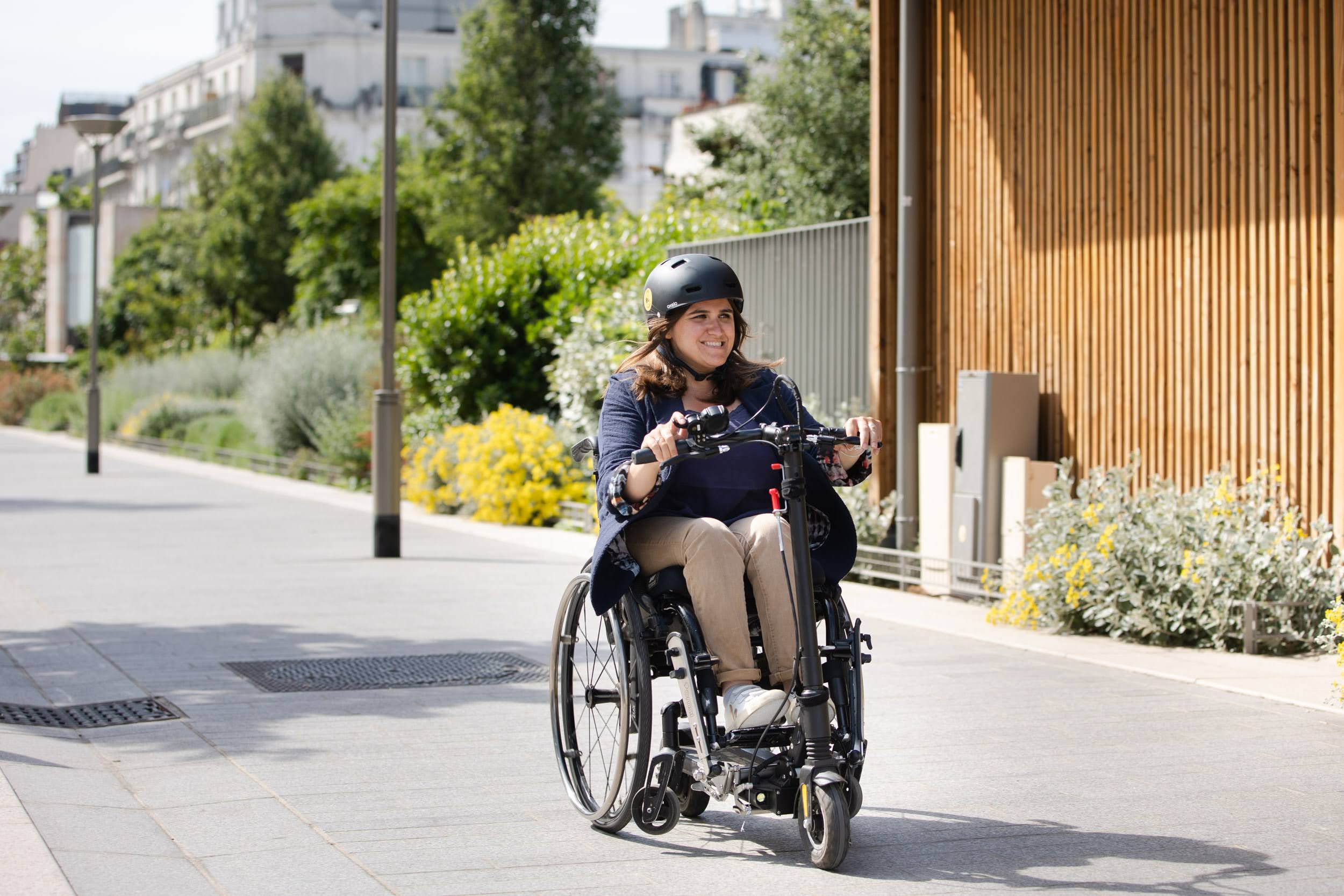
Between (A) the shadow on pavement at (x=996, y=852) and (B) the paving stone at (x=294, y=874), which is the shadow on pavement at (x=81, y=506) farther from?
(A) the shadow on pavement at (x=996, y=852)

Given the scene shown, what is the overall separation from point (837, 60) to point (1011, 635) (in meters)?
18.5

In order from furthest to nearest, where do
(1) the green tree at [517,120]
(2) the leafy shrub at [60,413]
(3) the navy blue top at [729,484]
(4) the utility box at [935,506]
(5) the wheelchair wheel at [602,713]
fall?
(2) the leafy shrub at [60,413], (1) the green tree at [517,120], (4) the utility box at [935,506], (3) the navy blue top at [729,484], (5) the wheelchair wheel at [602,713]

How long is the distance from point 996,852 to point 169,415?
34055 mm

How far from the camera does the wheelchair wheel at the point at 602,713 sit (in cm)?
477

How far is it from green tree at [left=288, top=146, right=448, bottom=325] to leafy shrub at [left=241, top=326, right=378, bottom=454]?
878 centimetres

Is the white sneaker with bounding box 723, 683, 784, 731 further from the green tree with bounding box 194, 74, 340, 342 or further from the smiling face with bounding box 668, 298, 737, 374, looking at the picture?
the green tree with bounding box 194, 74, 340, 342

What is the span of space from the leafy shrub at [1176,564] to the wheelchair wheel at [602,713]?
3902mm

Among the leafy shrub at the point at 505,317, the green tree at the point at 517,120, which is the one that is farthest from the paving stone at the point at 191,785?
the green tree at the point at 517,120

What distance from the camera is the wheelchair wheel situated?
4766 millimetres

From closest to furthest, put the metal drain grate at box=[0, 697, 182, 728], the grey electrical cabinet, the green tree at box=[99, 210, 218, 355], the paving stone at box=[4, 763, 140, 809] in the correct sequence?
1. the paving stone at box=[4, 763, 140, 809]
2. the metal drain grate at box=[0, 697, 182, 728]
3. the grey electrical cabinet
4. the green tree at box=[99, 210, 218, 355]

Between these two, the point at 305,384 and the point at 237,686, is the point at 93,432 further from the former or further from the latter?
the point at 237,686

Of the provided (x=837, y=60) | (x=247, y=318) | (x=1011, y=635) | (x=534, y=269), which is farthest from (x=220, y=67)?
(x=1011, y=635)

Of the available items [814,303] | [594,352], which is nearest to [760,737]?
[814,303]

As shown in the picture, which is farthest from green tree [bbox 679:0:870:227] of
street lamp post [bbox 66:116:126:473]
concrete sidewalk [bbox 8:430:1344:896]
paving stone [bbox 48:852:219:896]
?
paving stone [bbox 48:852:219:896]
